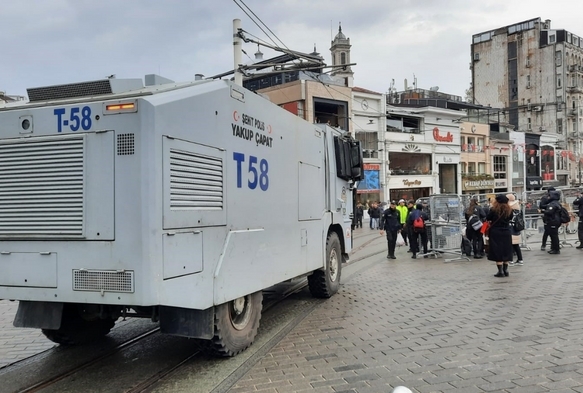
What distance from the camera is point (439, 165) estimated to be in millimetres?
51312

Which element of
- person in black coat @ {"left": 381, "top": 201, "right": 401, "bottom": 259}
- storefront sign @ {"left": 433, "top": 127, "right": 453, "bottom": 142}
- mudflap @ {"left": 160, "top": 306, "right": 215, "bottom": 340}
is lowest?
mudflap @ {"left": 160, "top": 306, "right": 215, "bottom": 340}

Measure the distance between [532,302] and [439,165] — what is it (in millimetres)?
45146

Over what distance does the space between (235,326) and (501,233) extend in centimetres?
707

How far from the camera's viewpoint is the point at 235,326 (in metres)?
5.59

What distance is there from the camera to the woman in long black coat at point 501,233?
1037 cm

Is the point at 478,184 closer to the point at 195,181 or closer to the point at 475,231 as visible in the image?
the point at 475,231

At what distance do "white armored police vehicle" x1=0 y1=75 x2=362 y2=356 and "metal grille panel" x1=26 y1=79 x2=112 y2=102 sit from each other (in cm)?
1

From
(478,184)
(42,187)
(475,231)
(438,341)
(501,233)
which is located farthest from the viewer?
(478,184)

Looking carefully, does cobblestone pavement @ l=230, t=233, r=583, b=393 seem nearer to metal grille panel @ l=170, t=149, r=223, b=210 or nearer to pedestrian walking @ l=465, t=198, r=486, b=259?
metal grille panel @ l=170, t=149, r=223, b=210

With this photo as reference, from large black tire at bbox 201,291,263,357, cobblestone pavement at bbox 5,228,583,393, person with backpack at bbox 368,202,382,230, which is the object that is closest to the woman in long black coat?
cobblestone pavement at bbox 5,228,583,393

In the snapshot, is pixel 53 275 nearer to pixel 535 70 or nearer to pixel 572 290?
pixel 572 290

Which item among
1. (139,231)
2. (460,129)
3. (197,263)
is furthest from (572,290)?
(460,129)

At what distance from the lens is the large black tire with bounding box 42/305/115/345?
5.83 m

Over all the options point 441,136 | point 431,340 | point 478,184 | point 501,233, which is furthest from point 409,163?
point 431,340
